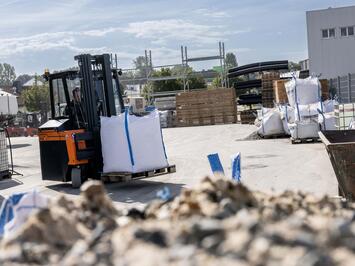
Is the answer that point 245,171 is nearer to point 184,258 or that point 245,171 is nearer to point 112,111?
point 112,111

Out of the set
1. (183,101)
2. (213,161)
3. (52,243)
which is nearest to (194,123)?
(183,101)

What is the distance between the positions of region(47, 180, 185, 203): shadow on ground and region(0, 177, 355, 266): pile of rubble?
6.73m

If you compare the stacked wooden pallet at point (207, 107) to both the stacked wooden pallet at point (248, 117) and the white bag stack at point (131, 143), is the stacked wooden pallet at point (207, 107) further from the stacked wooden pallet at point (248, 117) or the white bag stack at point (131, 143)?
the white bag stack at point (131, 143)

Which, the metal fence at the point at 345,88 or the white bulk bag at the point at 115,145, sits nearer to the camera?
the white bulk bag at the point at 115,145

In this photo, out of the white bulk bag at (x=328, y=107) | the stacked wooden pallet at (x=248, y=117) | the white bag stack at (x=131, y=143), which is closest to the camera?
the white bag stack at (x=131, y=143)

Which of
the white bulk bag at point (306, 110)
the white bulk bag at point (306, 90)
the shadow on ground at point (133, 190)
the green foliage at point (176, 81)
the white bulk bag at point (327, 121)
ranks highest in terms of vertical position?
the green foliage at point (176, 81)

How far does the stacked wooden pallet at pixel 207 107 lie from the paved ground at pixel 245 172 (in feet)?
47.5

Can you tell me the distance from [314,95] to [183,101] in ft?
61.9

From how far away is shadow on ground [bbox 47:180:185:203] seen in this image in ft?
35.7

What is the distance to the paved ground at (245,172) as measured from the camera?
37.2 ft

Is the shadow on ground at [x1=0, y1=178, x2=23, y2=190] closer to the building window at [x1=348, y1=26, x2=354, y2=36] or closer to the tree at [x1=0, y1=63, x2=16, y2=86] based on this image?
the building window at [x1=348, y1=26, x2=354, y2=36]

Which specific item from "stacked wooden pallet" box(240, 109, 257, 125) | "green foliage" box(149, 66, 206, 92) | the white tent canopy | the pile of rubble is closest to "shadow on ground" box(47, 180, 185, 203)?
the pile of rubble

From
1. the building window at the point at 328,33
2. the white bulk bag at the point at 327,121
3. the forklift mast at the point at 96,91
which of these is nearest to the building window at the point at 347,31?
the building window at the point at 328,33

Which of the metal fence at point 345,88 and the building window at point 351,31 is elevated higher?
the building window at point 351,31
